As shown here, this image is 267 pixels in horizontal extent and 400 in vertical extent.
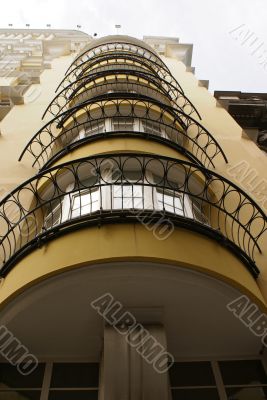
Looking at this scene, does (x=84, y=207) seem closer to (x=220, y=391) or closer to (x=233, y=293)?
(x=233, y=293)

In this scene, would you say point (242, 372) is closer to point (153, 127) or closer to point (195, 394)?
point (195, 394)

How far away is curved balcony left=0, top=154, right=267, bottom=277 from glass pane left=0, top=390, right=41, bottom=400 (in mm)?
1747

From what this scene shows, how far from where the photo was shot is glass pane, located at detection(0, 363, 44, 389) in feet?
20.6

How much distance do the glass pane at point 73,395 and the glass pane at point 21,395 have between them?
20 centimetres

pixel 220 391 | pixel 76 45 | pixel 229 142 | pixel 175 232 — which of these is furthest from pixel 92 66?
pixel 76 45

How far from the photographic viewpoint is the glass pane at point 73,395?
608cm

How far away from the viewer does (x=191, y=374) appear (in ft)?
21.2

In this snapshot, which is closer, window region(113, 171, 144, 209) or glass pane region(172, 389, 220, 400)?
glass pane region(172, 389, 220, 400)

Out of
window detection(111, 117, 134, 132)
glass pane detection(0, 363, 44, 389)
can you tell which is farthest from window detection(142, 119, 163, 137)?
glass pane detection(0, 363, 44, 389)

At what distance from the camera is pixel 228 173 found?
10734mm

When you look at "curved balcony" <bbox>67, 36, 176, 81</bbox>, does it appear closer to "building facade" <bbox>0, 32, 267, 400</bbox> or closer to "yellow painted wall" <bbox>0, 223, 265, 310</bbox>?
"building facade" <bbox>0, 32, 267, 400</bbox>

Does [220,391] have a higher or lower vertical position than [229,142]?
lower

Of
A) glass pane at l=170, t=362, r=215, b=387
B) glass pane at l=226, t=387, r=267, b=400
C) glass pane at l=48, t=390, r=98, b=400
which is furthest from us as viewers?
glass pane at l=170, t=362, r=215, b=387

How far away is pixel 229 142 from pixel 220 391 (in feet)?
25.8
